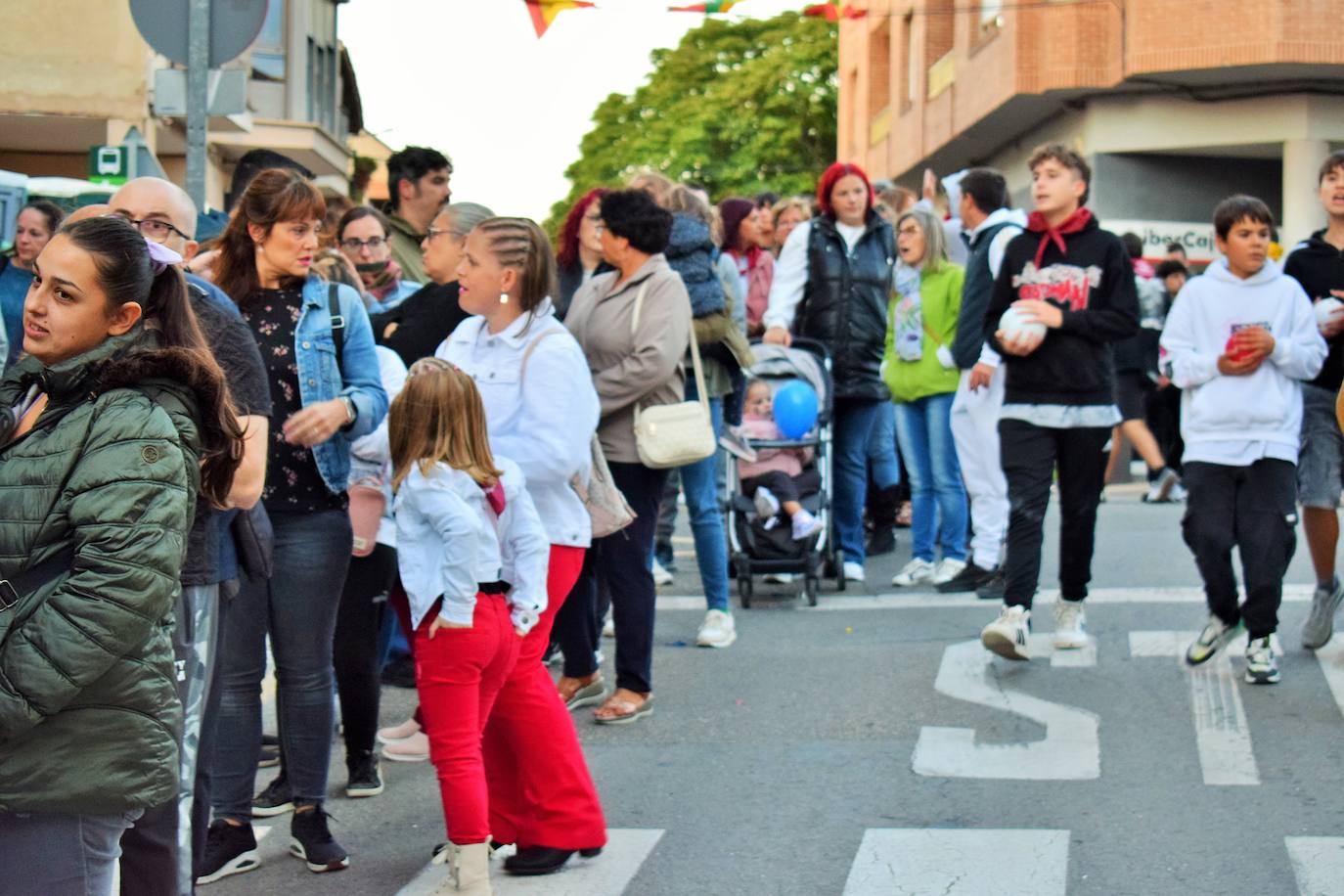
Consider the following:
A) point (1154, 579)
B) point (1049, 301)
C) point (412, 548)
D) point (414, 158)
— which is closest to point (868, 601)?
point (1154, 579)

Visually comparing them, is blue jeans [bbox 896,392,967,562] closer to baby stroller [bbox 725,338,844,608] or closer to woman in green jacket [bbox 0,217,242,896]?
baby stroller [bbox 725,338,844,608]

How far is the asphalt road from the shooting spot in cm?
532

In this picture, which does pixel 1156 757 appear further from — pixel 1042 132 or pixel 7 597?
pixel 1042 132

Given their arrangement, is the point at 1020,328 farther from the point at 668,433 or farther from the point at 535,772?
the point at 535,772

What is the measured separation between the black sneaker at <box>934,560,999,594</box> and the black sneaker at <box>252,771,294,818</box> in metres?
5.06

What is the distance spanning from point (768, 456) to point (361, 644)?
463cm

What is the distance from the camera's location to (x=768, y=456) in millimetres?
10492

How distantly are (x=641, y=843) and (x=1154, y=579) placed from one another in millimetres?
5497

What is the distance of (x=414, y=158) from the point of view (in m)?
8.62

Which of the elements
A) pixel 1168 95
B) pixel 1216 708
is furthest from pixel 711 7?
pixel 1168 95

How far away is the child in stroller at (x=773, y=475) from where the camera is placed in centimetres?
1011

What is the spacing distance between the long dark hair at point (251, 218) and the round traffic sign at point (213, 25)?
131 inches

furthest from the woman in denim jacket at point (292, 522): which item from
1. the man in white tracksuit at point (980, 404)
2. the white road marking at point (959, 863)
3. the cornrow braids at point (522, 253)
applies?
the man in white tracksuit at point (980, 404)

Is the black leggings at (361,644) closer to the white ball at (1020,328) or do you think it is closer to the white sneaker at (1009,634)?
the white sneaker at (1009,634)
